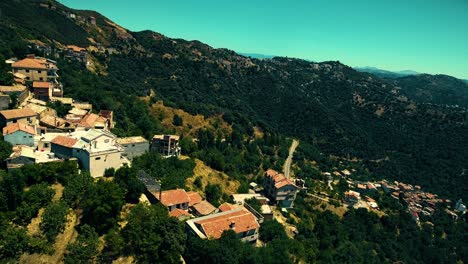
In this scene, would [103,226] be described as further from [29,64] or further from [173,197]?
[29,64]

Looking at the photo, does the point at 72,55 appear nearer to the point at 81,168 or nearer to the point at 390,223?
the point at 81,168

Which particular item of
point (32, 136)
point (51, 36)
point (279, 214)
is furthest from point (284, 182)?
point (51, 36)

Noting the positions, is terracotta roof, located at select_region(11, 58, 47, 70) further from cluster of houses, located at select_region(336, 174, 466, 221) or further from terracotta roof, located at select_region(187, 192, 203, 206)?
cluster of houses, located at select_region(336, 174, 466, 221)

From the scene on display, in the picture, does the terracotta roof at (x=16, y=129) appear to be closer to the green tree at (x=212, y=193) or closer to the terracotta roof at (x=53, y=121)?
the terracotta roof at (x=53, y=121)

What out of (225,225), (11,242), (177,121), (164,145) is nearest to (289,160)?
(177,121)

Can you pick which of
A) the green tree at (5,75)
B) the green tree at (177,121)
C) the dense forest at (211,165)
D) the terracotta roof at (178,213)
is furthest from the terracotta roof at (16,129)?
the green tree at (177,121)
